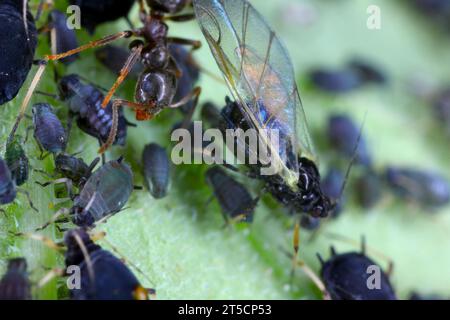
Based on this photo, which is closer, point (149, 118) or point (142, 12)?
point (149, 118)

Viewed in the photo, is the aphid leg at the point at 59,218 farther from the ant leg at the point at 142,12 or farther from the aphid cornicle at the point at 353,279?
the aphid cornicle at the point at 353,279

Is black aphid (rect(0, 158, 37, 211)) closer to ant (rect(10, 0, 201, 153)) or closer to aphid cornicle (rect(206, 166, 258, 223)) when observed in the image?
ant (rect(10, 0, 201, 153))

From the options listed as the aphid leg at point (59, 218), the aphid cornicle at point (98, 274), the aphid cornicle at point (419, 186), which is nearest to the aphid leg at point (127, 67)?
the aphid leg at point (59, 218)

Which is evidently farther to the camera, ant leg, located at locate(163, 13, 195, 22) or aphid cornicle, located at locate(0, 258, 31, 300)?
ant leg, located at locate(163, 13, 195, 22)

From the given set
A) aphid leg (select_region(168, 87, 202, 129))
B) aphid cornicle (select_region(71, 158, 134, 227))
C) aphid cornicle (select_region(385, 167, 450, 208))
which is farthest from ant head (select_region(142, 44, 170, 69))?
aphid cornicle (select_region(385, 167, 450, 208))

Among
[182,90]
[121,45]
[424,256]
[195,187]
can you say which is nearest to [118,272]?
[195,187]

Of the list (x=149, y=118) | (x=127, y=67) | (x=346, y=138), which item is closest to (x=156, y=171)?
Answer: (x=149, y=118)

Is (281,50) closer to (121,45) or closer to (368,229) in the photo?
(121,45)

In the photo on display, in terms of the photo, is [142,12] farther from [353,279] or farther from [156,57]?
[353,279]
